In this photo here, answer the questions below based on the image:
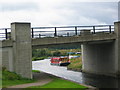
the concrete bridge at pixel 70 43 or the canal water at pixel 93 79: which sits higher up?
the concrete bridge at pixel 70 43

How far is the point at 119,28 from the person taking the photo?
2908 cm

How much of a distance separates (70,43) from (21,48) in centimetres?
674

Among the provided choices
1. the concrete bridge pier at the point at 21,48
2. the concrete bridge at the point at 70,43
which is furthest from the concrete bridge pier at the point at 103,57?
the concrete bridge pier at the point at 21,48

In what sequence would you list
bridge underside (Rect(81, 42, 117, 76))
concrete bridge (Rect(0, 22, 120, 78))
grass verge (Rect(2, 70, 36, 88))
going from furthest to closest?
bridge underside (Rect(81, 42, 117, 76))
concrete bridge (Rect(0, 22, 120, 78))
grass verge (Rect(2, 70, 36, 88))

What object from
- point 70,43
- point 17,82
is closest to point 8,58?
point 17,82

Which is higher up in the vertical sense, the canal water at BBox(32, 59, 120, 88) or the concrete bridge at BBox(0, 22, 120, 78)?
the concrete bridge at BBox(0, 22, 120, 78)

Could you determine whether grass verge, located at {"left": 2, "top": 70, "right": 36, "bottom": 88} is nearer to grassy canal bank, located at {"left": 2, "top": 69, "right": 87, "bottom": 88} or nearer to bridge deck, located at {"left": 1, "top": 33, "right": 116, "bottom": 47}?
grassy canal bank, located at {"left": 2, "top": 69, "right": 87, "bottom": 88}

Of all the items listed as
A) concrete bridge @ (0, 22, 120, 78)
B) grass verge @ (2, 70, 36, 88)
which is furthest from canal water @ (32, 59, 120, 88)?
grass verge @ (2, 70, 36, 88)

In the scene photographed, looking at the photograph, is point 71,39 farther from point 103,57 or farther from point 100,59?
point 100,59

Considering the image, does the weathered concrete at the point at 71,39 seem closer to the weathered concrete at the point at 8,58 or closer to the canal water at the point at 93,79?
the weathered concrete at the point at 8,58

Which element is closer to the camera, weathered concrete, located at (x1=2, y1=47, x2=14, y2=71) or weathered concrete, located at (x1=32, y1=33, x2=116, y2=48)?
weathered concrete, located at (x1=2, y1=47, x2=14, y2=71)

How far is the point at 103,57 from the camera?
31875 mm

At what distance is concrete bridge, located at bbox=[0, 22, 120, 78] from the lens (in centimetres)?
2083

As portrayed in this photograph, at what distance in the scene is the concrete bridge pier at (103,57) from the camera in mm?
29188
